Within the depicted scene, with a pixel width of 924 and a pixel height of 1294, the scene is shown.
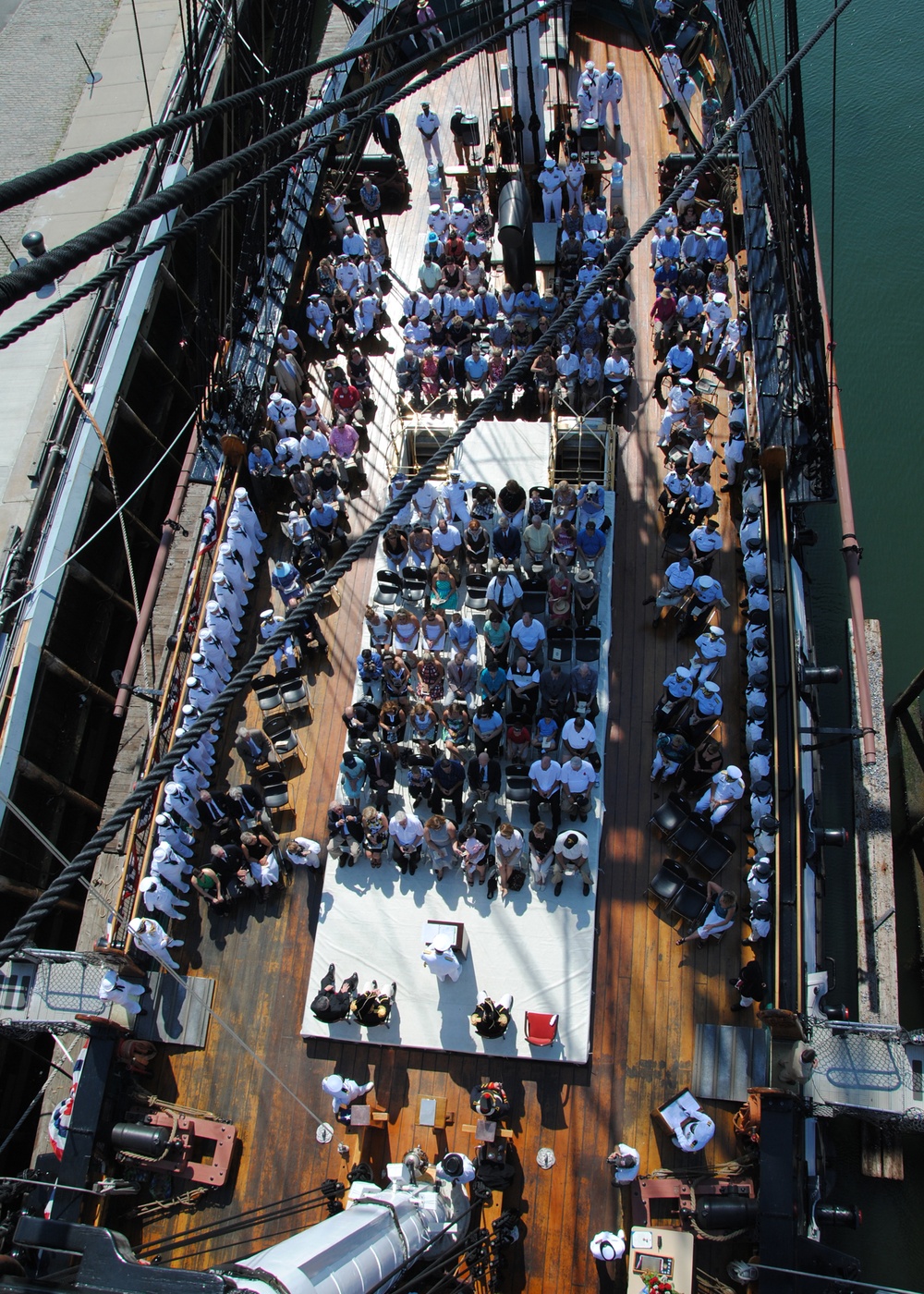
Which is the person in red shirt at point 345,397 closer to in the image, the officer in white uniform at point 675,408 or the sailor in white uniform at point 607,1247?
the officer in white uniform at point 675,408

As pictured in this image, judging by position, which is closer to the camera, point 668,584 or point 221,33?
point 668,584

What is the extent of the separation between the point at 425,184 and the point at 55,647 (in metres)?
12.7

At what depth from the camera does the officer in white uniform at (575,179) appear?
1880 cm

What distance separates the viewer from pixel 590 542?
14.7m

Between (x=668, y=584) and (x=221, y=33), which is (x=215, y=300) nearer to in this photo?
(x=221, y=33)

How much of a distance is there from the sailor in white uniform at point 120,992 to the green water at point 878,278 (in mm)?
14242

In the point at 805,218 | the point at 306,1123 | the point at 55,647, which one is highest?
the point at 805,218

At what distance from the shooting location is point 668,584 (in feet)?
47.8

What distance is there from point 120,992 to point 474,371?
11.5m

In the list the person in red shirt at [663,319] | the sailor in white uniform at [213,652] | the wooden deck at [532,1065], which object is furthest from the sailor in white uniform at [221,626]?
the person in red shirt at [663,319]

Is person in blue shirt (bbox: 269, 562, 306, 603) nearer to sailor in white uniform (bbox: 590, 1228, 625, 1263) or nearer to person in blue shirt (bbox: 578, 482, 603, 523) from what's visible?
person in blue shirt (bbox: 578, 482, 603, 523)

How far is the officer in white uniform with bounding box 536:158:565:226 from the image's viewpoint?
18.7 meters

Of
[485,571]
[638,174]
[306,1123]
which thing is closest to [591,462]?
[485,571]

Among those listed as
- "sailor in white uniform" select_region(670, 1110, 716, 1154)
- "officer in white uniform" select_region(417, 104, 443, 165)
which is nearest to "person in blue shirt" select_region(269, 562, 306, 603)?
"sailor in white uniform" select_region(670, 1110, 716, 1154)
